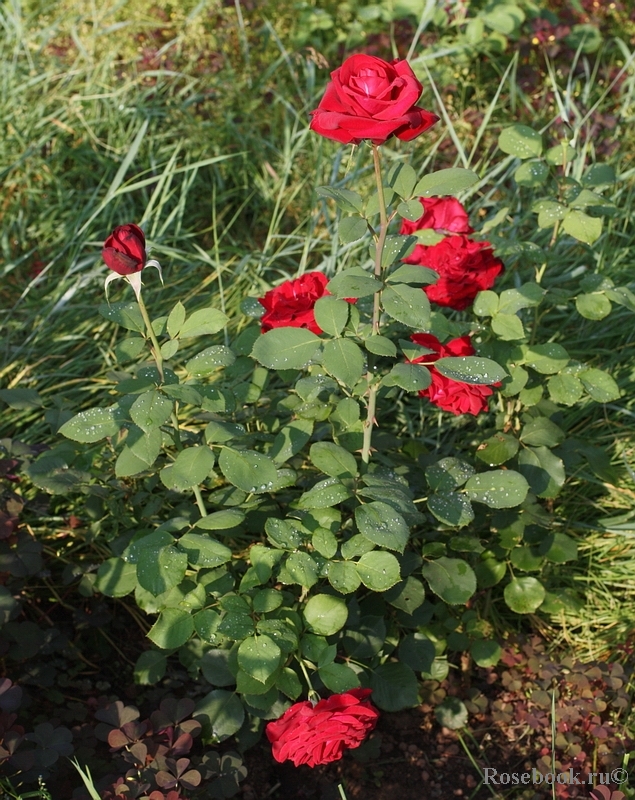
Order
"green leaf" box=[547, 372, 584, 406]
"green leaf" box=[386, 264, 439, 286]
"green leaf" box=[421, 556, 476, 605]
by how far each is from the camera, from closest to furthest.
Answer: "green leaf" box=[386, 264, 439, 286]
"green leaf" box=[421, 556, 476, 605]
"green leaf" box=[547, 372, 584, 406]

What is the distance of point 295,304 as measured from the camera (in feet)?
5.31

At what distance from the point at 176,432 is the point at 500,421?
30.8 inches

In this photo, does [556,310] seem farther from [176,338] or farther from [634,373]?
[176,338]

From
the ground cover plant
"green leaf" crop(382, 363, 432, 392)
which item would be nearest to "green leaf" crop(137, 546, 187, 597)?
the ground cover plant

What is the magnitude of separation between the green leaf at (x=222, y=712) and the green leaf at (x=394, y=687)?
0.29 metres

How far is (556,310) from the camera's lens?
263 cm

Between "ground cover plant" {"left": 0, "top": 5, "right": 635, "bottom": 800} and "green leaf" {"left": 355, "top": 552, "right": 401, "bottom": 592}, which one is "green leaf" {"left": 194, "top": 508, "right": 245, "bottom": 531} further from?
"green leaf" {"left": 355, "top": 552, "right": 401, "bottom": 592}

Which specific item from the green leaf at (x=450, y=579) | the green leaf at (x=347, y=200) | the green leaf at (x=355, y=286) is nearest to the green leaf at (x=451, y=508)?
the green leaf at (x=450, y=579)

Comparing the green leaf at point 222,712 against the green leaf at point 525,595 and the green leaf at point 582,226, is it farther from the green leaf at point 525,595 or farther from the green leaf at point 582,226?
the green leaf at point 582,226

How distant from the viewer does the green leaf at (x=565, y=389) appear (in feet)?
5.83

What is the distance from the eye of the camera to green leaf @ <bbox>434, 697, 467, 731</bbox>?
73.5 inches

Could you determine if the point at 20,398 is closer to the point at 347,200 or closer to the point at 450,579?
the point at 347,200

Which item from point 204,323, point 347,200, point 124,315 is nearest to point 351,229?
point 347,200

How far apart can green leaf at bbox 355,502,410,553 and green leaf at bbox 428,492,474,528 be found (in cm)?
17
